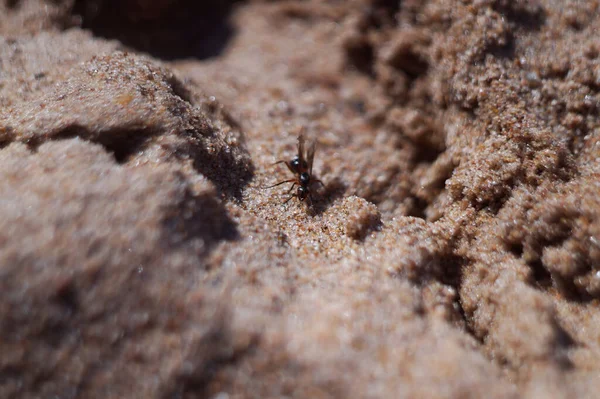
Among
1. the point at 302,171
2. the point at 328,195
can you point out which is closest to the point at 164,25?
the point at 302,171

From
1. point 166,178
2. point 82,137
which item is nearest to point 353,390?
point 166,178

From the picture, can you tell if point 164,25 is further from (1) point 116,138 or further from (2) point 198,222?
(2) point 198,222

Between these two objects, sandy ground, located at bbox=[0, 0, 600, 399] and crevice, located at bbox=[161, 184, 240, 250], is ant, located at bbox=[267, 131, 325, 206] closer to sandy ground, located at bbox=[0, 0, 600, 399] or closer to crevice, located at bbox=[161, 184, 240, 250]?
sandy ground, located at bbox=[0, 0, 600, 399]

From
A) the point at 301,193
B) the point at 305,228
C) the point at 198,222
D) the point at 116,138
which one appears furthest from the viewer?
the point at 301,193

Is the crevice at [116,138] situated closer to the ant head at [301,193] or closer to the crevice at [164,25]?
the ant head at [301,193]

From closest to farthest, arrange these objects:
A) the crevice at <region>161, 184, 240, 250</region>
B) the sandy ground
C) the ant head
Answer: the sandy ground < the crevice at <region>161, 184, 240, 250</region> < the ant head

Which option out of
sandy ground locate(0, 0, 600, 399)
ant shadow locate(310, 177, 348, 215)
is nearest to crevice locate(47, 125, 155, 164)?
sandy ground locate(0, 0, 600, 399)
